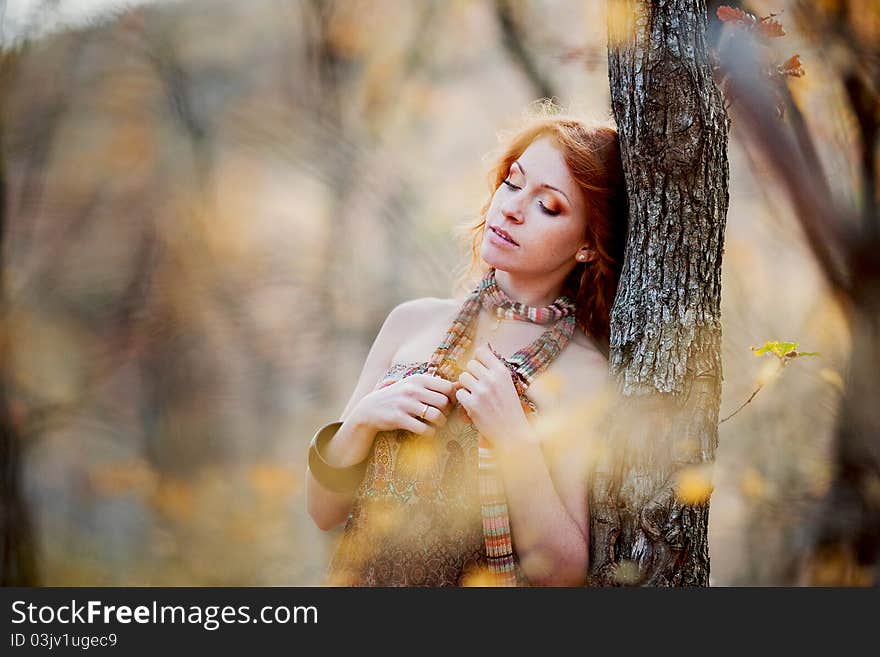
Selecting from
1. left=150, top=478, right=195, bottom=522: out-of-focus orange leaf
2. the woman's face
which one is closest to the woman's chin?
the woman's face

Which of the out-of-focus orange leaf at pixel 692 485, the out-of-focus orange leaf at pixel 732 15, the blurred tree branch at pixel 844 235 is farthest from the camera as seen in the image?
the blurred tree branch at pixel 844 235

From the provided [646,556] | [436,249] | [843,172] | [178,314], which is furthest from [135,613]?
[178,314]

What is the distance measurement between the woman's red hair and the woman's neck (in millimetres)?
40

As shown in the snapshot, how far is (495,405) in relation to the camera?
1.69 metres

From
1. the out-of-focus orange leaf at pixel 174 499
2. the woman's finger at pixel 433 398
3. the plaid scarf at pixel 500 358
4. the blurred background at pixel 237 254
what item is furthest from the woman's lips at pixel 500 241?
the out-of-focus orange leaf at pixel 174 499

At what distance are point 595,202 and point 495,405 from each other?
18.2 inches

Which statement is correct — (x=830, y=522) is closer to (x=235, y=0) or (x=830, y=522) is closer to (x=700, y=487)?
(x=700, y=487)

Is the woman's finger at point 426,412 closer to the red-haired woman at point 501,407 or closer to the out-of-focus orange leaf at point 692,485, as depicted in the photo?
the red-haired woman at point 501,407

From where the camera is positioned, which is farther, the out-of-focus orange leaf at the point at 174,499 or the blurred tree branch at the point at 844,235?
the out-of-focus orange leaf at the point at 174,499

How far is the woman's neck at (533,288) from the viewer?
189cm

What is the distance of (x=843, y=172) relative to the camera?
2924mm

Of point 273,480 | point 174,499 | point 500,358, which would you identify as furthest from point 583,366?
point 174,499

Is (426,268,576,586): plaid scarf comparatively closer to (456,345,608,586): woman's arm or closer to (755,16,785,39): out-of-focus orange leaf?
(456,345,608,586): woman's arm

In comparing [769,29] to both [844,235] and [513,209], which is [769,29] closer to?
[513,209]
